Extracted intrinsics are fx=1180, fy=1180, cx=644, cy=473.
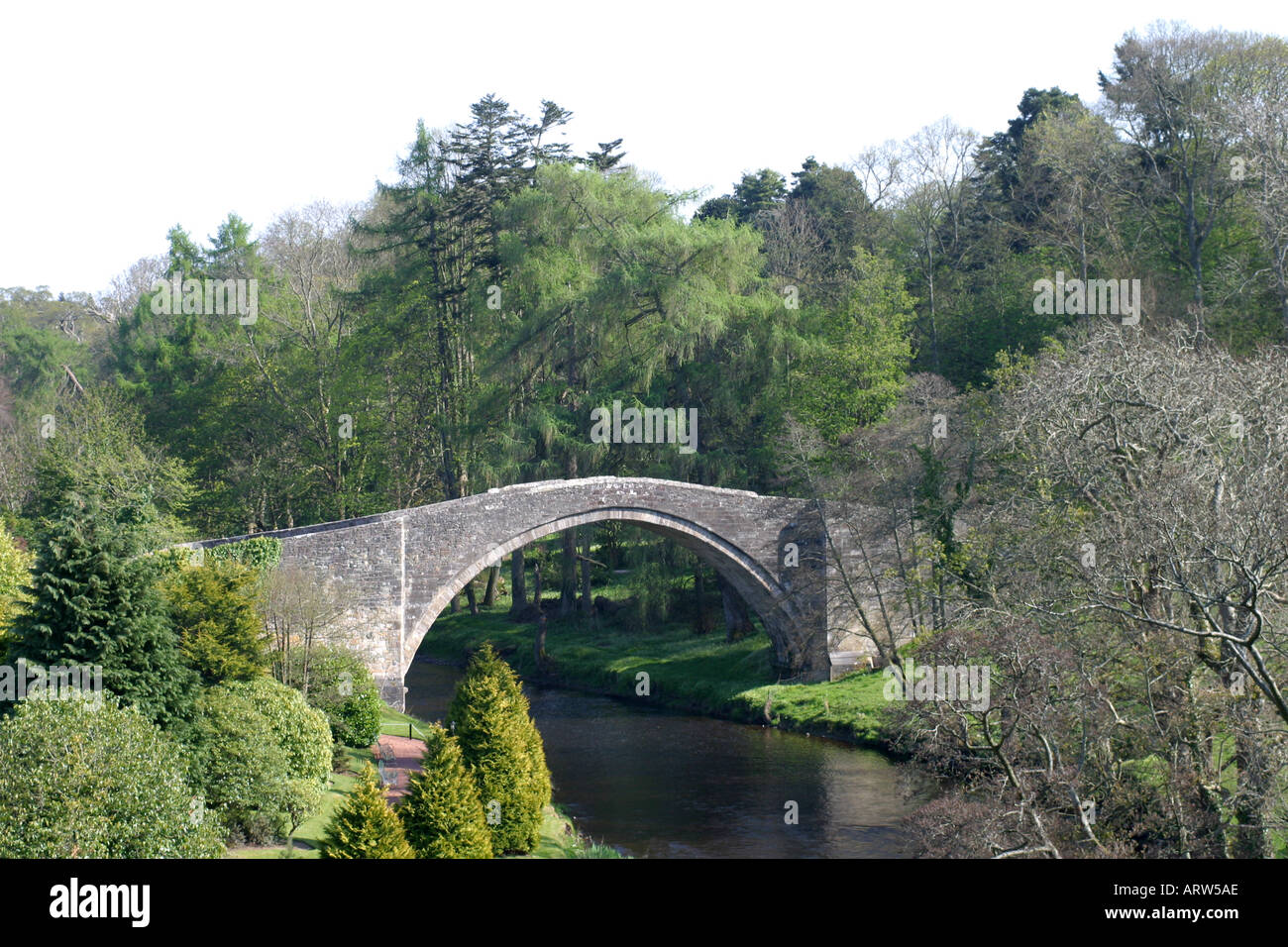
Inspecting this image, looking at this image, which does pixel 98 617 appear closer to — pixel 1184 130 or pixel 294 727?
pixel 294 727

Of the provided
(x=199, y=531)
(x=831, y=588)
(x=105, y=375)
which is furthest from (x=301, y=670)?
(x=105, y=375)

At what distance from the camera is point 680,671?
30281mm

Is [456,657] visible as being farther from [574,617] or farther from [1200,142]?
[1200,142]

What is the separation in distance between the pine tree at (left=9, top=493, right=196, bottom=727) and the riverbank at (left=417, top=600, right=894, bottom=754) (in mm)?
13377

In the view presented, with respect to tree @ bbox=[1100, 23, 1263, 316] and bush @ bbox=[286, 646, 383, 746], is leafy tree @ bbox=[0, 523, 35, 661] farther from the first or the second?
tree @ bbox=[1100, 23, 1263, 316]

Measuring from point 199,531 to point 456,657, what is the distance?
8933mm

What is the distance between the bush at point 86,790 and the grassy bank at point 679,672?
14.6m

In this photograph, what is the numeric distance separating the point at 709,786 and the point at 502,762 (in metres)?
6.51

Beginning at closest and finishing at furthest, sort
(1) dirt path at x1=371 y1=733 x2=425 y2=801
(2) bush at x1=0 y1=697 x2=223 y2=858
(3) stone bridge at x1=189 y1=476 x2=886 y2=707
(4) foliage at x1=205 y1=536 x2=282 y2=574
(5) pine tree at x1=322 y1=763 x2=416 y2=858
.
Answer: (2) bush at x1=0 y1=697 x2=223 y2=858 < (5) pine tree at x1=322 y1=763 x2=416 y2=858 < (1) dirt path at x1=371 y1=733 x2=425 y2=801 < (4) foliage at x1=205 y1=536 x2=282 y2=574 < (3) stone bridge at x1=189 y1=476 x2=886 y2=707

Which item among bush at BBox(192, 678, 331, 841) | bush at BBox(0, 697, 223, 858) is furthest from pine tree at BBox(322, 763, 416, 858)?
bush at BBox(192, 678, 331, 841)

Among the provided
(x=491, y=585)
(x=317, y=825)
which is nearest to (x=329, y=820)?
(x=317, y=825)

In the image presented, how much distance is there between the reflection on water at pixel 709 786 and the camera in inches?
713

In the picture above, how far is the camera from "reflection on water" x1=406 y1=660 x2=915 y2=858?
59.4ft

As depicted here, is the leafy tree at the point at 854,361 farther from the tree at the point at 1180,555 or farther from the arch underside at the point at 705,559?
the tree at the point at 1180,555
